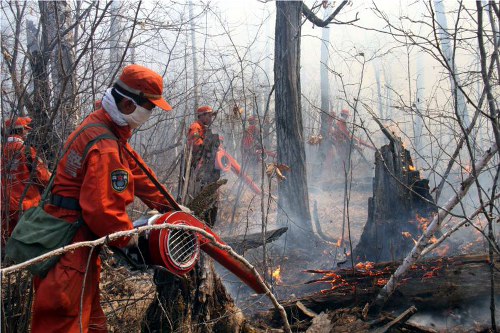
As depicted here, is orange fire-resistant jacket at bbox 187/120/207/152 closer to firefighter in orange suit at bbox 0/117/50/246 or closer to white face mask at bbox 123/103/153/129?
firefighter in orange suit at bbox 0/117/50/246

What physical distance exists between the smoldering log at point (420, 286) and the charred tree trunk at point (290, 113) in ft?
14.3

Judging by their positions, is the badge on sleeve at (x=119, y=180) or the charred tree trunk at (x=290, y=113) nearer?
the badge on sleeve at (x=119, y=180)

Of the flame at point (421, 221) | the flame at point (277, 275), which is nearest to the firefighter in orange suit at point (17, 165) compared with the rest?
the flame at point (277, 275)

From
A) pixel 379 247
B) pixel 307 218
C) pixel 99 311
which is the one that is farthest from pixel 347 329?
pixel 307 218

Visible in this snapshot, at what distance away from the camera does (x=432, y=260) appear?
4.47 m

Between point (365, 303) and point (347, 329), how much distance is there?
1.76ft

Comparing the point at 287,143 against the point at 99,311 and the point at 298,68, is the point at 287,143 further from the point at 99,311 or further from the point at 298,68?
the point at 99,311

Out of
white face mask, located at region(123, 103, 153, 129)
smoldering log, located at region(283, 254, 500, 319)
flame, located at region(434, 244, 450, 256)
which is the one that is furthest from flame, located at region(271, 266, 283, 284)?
white face mask, located at region(123, 103, 153, 129)

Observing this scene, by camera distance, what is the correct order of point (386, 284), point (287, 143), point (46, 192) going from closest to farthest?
point (46, 192) → point (386, 284) → point (287, 143)

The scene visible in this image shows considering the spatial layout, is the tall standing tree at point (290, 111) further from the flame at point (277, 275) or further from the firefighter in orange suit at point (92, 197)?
the firefighter in orange suit at point (92, 197)

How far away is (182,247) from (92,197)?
715 millimetres

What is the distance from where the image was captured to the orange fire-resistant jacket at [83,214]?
287 centimetres

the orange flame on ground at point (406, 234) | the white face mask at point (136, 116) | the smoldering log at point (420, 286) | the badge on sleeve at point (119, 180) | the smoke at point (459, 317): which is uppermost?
the white face mask at point (136, 116)

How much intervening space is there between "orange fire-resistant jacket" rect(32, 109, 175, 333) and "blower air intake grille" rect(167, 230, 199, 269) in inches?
12.1
